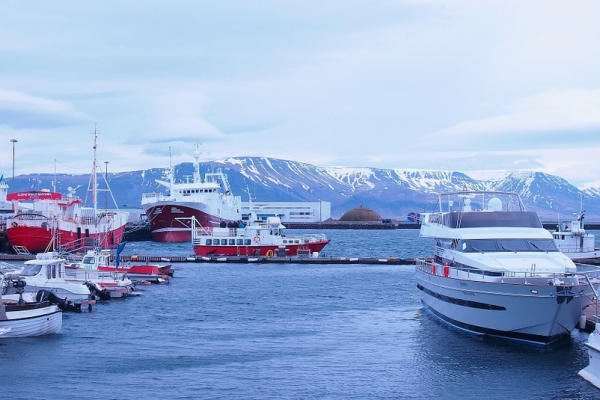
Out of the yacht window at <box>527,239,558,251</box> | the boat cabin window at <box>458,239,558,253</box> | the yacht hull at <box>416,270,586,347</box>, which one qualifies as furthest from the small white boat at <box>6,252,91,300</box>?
the yacht window at <box>527,239,558,251</box>

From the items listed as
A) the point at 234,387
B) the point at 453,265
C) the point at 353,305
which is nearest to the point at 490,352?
the point at 453,265

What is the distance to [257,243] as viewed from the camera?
85938 mm

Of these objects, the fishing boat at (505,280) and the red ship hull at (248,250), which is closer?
the fishing boat at (505,280)

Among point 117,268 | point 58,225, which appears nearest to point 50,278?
point 117,268

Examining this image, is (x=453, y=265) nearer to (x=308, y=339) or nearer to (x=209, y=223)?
(x=308, y=339)

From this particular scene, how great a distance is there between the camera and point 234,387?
28.1 m

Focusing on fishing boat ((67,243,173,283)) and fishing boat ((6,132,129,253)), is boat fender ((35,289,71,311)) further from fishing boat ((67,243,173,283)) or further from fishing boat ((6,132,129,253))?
fishing boat ((6,132,129,253))

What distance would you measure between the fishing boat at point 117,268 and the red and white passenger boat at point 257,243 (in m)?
21.0

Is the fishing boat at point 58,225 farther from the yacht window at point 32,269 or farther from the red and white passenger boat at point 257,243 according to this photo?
the yacht window at point 32,269

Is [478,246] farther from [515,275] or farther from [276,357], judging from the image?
[276,357]

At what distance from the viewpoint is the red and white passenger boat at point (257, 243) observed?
85562 millimetres

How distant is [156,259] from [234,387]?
2137 inches

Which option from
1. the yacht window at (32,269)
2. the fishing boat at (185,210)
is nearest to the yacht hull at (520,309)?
the yacht window at (32,269)

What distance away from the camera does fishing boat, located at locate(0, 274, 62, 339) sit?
3400 centimetres
